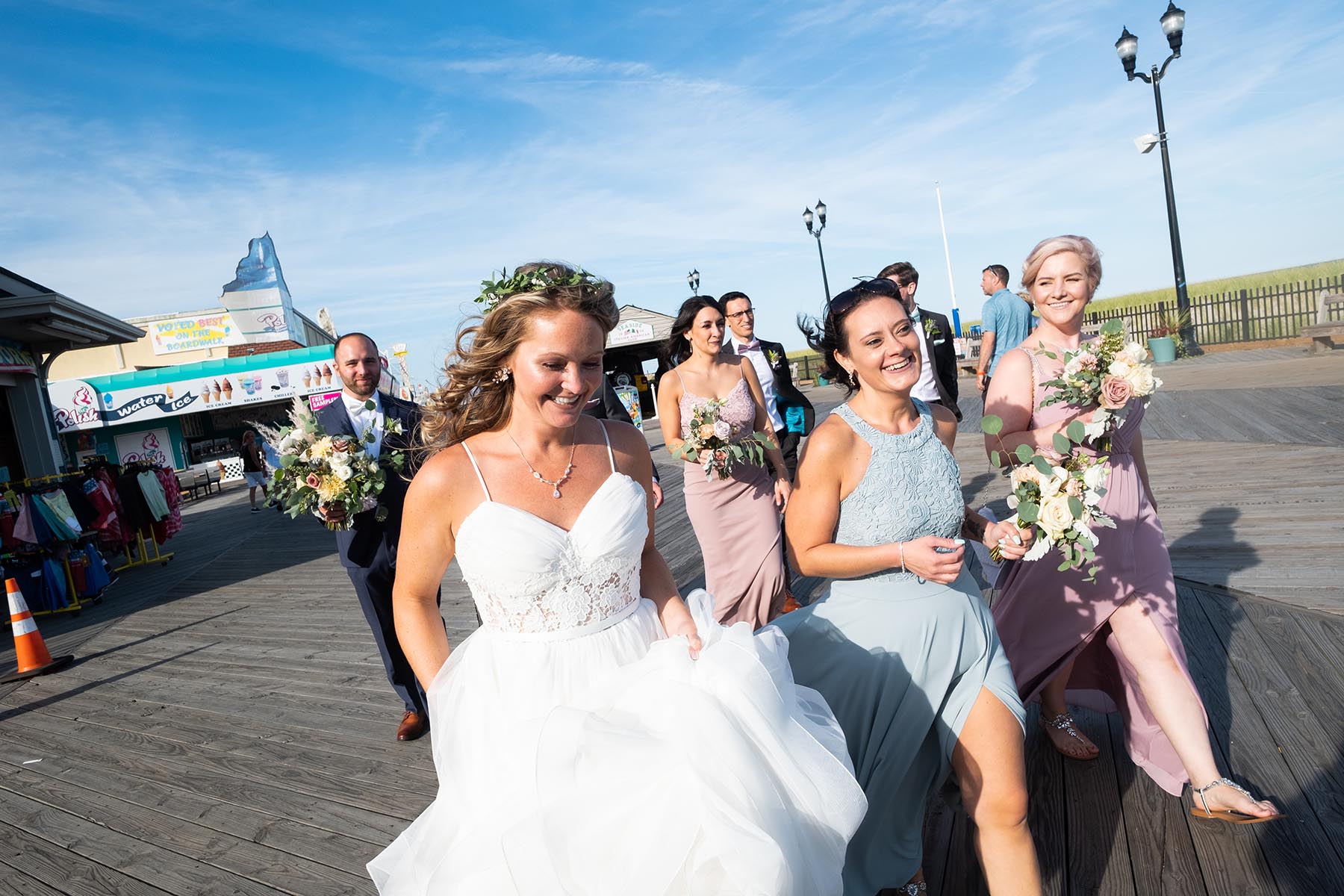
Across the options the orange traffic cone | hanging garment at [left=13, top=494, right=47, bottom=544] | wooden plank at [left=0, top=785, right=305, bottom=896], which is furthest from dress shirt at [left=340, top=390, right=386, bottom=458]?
hanging garment at [left=13, top=494, right=47, bottom=544]

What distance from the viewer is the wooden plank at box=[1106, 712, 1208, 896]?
2.48 m

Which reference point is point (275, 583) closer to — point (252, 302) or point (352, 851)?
point (352, 851)

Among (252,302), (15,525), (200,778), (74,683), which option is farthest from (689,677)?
(252,302)

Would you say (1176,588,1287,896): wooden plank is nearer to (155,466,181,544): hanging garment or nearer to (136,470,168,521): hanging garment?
(136,470,168,521): hanging garment

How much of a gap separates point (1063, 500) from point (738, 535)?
2.61 metres

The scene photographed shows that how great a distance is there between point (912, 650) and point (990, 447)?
3.59ft

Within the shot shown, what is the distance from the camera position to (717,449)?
4.73 metres

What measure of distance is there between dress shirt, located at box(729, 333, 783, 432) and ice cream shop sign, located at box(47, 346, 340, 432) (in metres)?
22.7

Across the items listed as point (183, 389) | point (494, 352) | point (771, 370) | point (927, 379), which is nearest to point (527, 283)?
point (494, 352)

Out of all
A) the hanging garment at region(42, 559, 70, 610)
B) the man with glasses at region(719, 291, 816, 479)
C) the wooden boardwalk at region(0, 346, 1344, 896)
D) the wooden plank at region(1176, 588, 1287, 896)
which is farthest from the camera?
the hanging garment at region(42, 559, 70, 610)

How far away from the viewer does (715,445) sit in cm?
474

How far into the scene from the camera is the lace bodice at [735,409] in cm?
496

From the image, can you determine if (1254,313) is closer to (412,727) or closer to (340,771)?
(412,727)

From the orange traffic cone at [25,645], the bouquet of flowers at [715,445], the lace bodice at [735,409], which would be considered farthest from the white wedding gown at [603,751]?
the orange traffic cone at [25,645]
